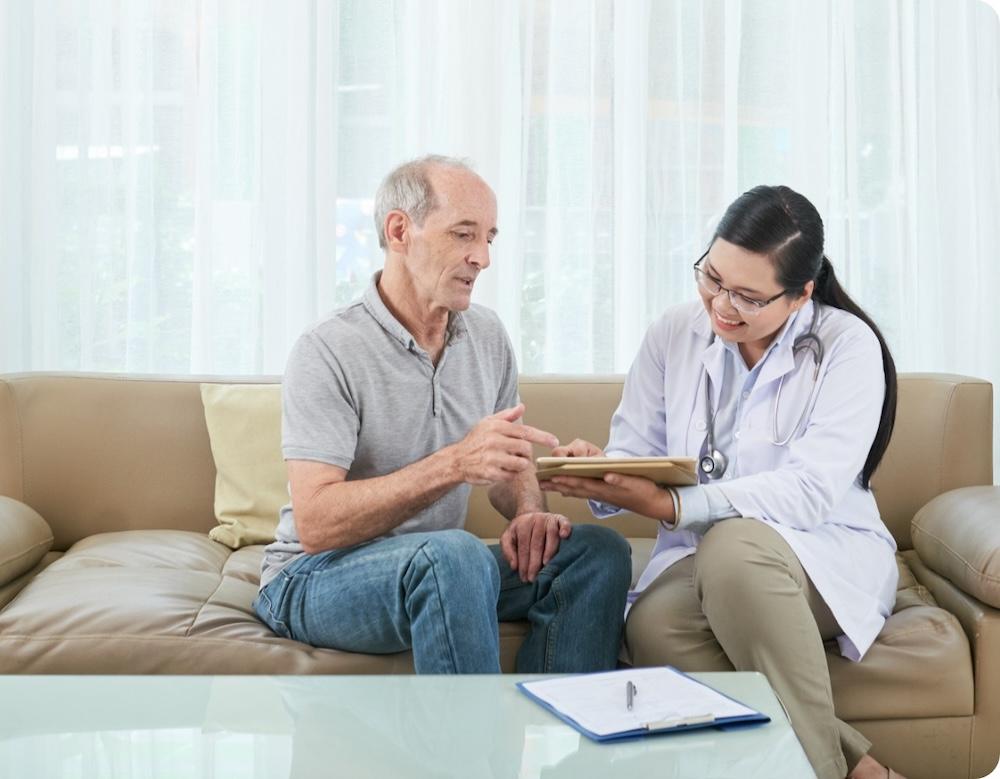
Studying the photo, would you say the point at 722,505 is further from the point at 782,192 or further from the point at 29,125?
the point at 29,125

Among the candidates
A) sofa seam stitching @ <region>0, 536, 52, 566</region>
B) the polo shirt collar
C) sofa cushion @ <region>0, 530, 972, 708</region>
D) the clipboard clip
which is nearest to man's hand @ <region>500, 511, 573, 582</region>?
sofa cushion @ <region>0, 530, 972, 708</region>

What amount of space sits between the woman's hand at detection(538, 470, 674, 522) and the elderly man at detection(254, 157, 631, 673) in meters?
0.10

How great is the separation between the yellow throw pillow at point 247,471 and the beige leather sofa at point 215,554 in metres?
0.05

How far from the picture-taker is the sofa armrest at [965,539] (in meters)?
2.20

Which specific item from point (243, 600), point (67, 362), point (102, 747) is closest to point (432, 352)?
point (243, 600)

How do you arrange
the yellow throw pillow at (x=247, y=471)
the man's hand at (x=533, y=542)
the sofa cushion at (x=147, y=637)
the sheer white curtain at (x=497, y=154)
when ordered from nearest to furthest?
the sofa cushion at (x=147, y=637), the man's hand at (x=533, y=542), the yellow throw pillow at (x=247, y=471), the sheer white curtain at (x=497, y=154)

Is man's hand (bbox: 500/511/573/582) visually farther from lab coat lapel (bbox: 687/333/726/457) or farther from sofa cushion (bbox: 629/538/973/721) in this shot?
sofa cushion (bbox: 629/538/973/721)

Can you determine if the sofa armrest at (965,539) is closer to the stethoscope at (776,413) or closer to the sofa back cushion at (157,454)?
the sofa back cushion at (157,454)

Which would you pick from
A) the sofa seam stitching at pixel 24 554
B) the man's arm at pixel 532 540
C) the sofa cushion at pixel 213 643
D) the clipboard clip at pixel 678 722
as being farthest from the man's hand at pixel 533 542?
the sofa seam stitching at pixel 24 554

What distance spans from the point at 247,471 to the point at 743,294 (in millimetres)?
1167

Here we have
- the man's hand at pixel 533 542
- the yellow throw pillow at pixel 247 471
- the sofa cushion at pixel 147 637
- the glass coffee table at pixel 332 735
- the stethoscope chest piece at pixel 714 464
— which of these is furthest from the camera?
the yellow throw pillow at pixel 247 471

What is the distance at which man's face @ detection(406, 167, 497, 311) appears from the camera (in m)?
2.21

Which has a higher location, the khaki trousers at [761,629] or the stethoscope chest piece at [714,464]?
the stethoscope chest piece at [714,464]

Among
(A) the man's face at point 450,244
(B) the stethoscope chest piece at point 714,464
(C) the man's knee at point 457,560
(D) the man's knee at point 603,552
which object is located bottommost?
(D) the man's knee at point 603,552
